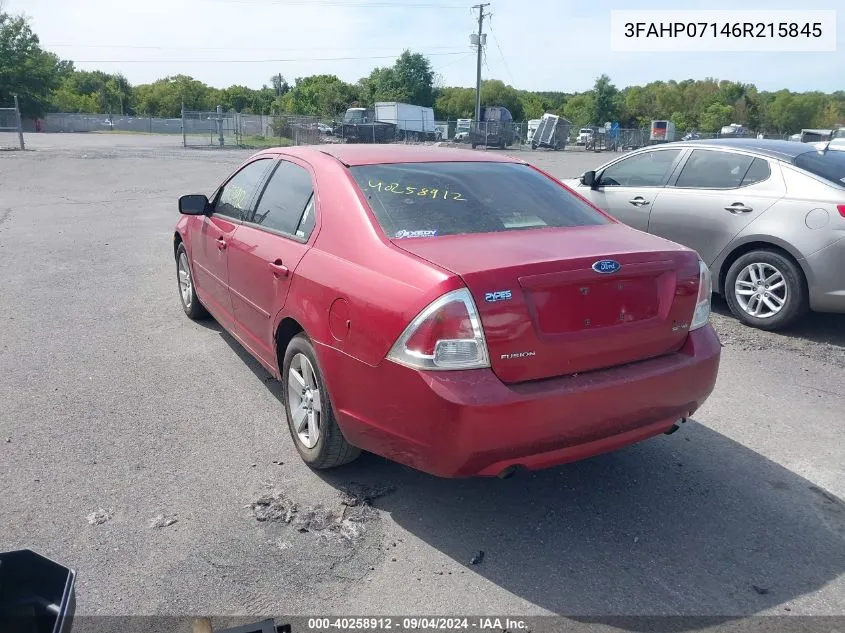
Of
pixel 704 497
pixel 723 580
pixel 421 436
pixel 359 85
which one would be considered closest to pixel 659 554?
pixel 723 580

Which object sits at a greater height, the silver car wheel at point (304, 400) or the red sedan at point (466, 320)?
the red sedan at point (466, 320)

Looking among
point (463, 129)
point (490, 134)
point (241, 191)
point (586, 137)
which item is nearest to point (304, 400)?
point (241, 191)

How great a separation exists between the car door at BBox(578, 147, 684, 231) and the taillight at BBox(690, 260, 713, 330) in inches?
154

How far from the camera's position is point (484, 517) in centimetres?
336

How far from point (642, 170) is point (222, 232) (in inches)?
183

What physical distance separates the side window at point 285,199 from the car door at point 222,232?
0.23 meters

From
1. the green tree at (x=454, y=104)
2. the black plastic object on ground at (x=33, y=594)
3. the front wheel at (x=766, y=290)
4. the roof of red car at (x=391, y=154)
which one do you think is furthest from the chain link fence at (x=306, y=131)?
the green tree at (x=454, y=104)

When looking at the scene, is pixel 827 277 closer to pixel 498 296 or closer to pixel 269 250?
pixel 498 296

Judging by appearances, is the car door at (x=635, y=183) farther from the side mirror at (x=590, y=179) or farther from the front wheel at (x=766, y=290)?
the front wheel at (x=766, y=290)

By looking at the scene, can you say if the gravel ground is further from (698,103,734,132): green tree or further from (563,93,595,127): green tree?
(563,93,595,127): green tree

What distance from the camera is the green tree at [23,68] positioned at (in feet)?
197

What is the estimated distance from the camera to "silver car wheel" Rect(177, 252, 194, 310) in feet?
20.3

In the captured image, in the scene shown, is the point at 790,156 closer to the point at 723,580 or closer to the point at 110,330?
the point at 723,580

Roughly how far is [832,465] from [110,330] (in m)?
5.41
